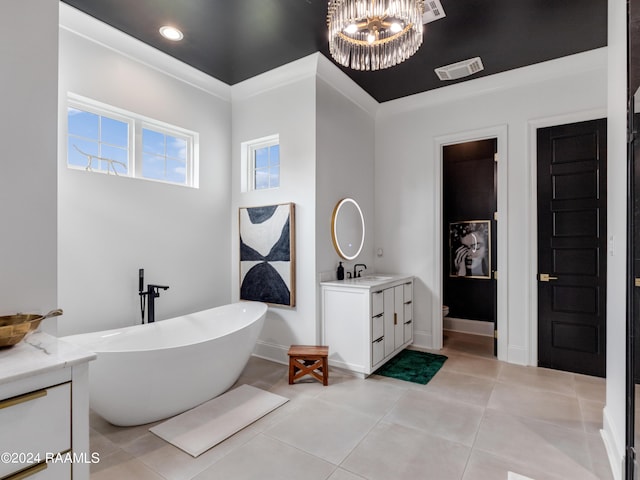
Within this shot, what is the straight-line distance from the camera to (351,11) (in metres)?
1.94

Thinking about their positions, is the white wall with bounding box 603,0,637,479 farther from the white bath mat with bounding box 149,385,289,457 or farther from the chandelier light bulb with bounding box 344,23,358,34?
the white bath mat with bounding box 149,385,289,457

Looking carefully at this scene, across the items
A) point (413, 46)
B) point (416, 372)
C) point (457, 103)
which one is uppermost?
point (457, 103)

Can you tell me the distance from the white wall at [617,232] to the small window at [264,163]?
2834 millimetres

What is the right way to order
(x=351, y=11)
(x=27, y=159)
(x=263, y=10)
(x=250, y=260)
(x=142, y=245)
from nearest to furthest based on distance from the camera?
(x=27, y=159), (x=351, y=11), (x=263, y=10), (x=142, y=245), (x=250, y=260)

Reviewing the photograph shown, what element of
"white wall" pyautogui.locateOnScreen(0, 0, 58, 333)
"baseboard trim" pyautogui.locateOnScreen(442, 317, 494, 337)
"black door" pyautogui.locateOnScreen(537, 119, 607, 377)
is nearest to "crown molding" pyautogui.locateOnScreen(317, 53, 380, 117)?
"black door" pyautogui.locateOnScreen(537, 119, 607, 377)

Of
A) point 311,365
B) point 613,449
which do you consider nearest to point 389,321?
point 311,365

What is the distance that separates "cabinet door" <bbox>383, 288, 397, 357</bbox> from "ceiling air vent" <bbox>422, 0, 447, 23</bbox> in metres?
2.43

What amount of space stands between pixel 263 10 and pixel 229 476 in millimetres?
3169

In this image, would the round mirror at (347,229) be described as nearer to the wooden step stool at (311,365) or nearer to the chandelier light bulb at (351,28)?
the wooden step stool at (311,365)

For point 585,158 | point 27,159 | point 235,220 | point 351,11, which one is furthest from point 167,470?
point 585,158

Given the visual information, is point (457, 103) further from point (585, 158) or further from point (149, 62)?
point (149, 62)

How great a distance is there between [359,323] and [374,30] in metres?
2.36

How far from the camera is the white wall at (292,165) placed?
3.35m

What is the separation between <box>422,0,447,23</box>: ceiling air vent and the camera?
2.47 meters
